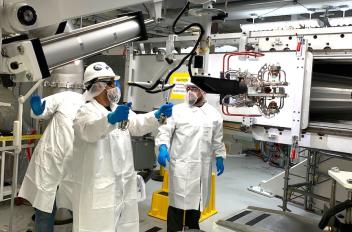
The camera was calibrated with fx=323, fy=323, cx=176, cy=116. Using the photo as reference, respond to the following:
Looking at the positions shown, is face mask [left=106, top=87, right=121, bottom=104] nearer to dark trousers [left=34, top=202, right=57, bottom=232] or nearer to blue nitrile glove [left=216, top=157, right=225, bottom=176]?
dark trousers [left=34, top=202, right=57, bottom=232]

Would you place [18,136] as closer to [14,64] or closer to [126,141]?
[126,141]

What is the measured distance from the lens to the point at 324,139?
234 centimetres

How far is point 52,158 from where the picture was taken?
2566 millimetres

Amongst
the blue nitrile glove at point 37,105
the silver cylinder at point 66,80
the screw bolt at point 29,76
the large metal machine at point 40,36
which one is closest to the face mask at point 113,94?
the blue nitrile glove at point 37,105

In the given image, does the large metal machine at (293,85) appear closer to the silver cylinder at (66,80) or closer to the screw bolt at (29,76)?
the screw bolt at (29,76)

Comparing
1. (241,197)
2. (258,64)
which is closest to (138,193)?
(258,64)

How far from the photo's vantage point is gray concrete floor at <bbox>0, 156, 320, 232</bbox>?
3.21m

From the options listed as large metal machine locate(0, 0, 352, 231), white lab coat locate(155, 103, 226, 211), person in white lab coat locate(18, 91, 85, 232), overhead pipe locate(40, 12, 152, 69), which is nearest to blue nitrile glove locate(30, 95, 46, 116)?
person in white lab coat locate(18, 91, 85, 232)

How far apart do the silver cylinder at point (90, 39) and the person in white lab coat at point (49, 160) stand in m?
1.48

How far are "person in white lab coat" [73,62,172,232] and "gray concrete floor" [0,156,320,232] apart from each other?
79 cm

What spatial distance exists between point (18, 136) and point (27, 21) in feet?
3.95

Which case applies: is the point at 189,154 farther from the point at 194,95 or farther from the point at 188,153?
the point at 194,95

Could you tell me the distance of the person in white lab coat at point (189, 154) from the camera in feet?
9.39

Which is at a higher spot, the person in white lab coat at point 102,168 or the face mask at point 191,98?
the face mask at point 191,98
